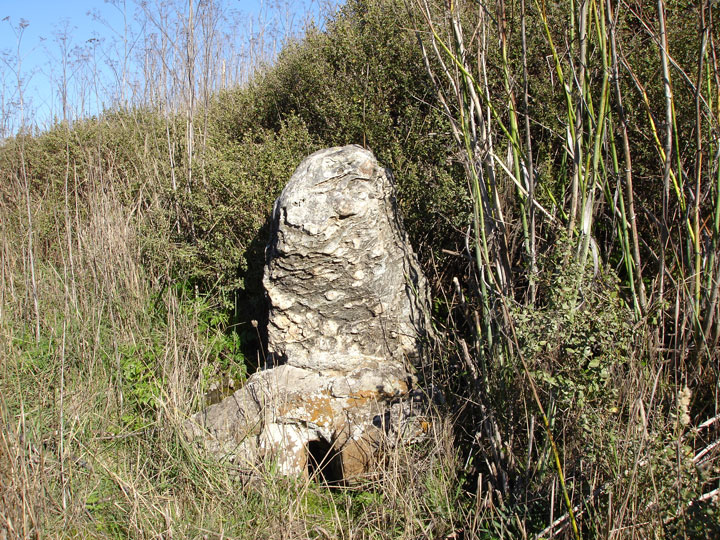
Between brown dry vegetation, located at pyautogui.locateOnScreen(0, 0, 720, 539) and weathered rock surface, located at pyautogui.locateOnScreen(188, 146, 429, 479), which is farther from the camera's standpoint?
weathered rock surface, located at pyautogui.locateOnScreen(188, 146, 429, 479)

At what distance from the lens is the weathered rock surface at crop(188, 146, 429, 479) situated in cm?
276

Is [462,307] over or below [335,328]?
over

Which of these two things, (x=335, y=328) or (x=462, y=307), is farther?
(x=335, y=328)

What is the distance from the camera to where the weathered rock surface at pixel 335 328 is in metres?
2.76

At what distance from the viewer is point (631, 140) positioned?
3.51 metres

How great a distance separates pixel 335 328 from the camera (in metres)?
3.12

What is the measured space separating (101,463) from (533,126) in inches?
132

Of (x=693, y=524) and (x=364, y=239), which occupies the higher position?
(x=364, y=239)

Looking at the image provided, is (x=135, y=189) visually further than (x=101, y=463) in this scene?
Yes

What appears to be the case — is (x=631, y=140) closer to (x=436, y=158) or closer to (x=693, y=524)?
(x=436, y=158)

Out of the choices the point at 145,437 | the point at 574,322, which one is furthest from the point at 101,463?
the point at 574,322

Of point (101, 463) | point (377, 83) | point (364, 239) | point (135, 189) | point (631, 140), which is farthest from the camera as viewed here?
point (135, 189)

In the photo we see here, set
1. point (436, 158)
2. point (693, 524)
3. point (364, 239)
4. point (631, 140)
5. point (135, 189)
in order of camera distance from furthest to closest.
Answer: point (135, 189) → point (436, 158) → point (631, 140) → point (364, 239) → point (693, 524)

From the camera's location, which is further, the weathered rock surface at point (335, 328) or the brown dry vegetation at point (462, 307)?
the weathered rock surface at point (335, 328)
